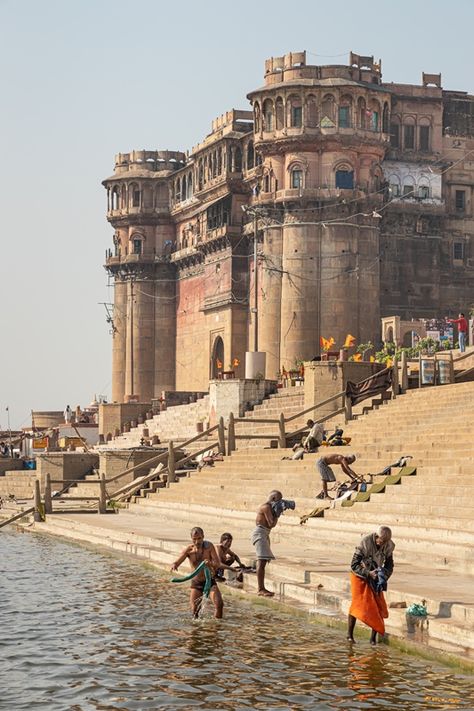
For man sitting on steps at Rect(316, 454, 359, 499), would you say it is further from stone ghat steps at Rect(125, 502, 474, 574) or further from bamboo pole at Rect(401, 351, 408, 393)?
bamboo pole at Rect(401, 351, 408, 393)

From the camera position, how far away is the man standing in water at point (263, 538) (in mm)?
18828

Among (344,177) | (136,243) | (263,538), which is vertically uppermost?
(344,177)

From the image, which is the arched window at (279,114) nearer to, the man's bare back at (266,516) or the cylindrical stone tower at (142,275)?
the cylindrical stone tower at (142,275)

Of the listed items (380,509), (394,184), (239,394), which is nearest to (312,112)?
(394,184)

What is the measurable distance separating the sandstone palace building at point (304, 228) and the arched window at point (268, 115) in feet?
0.32

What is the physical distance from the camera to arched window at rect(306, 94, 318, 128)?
6569cm

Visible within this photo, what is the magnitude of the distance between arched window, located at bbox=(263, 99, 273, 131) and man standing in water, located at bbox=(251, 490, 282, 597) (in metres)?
49.7

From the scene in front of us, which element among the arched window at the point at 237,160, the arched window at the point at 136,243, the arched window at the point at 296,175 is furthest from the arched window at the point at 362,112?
the arched window at the point at 136,243

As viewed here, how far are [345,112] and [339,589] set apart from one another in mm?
50275

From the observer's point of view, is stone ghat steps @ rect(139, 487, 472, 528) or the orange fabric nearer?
the orange fabric

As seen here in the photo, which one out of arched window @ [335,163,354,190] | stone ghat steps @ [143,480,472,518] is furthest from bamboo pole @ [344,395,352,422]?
arched window @ [335,163,354,190]

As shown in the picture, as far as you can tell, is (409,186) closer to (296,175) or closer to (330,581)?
(296,175)

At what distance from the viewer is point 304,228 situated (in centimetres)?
6469

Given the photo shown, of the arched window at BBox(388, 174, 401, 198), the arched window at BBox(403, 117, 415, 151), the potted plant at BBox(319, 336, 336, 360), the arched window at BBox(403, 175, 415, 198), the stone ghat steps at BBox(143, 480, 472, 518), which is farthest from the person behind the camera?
the arched window at BBox(403, 117, 415, 151)
